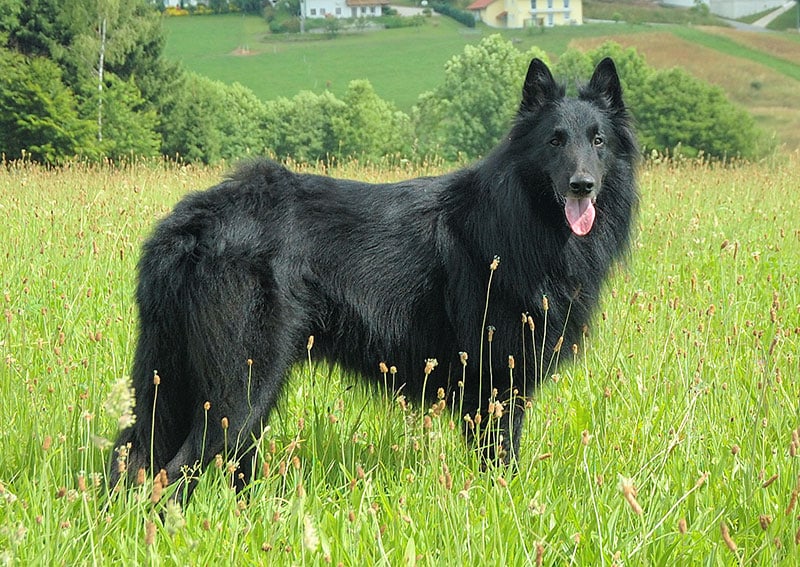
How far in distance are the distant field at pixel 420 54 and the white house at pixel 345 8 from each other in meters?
3.78

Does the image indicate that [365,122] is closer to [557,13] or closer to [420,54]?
[420,54]

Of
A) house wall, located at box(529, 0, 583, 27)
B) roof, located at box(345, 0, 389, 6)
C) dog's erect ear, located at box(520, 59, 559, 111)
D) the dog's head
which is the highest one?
roof, located at box(345, 0, 389, 6)

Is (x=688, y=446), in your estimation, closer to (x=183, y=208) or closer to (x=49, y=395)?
(x=183, y=208)

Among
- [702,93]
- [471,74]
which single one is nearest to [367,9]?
[471,74]

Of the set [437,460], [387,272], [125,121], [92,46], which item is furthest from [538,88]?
[92,46]

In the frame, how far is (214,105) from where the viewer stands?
3725cm

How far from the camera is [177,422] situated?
3148 millimetres

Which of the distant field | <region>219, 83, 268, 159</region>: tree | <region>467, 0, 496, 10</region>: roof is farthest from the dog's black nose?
<region>467, 0, 496, 10</region>: roof

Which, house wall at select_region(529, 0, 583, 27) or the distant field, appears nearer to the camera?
the distant field

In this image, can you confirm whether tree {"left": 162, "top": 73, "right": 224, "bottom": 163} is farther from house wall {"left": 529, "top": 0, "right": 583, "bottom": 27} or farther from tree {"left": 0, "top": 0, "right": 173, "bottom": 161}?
house wall {"left": 529, "top": 0, "right": 583, "bottom": 27}

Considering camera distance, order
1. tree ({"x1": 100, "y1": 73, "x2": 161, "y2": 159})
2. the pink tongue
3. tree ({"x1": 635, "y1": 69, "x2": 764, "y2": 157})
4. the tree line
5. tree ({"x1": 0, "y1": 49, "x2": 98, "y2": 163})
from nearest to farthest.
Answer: the pink tongue → tree ({"x1": 0, "y1": 49, "x2": 98, "y2": 163}) → the tree line → tree ({"x1": 100, "y1": 73, "x2": 161, "y2": 159}) → tree ({"x1": 635, "y1": 69, "x2": 764, "y2": 157})

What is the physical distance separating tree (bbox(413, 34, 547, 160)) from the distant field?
4.76 metres

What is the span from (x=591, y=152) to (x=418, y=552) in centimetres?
188

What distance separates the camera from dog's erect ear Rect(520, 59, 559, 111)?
11.9 ft
